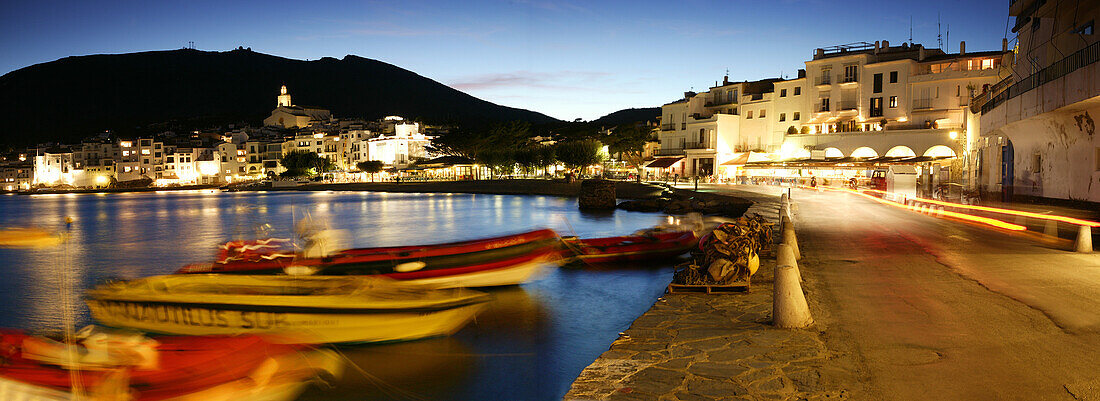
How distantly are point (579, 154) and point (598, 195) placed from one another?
112 ft

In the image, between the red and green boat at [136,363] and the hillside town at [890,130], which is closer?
the red and green boat at [136,363]

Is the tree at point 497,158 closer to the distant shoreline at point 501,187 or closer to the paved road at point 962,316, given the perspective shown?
the distant shoreline at point 501,187

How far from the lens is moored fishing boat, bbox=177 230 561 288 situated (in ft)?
45.2

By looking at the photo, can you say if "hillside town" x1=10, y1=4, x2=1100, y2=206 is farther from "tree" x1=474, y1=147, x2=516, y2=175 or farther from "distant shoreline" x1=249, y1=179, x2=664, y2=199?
"distant shoreline" x1=249, y1=179, x2=664, y2=199

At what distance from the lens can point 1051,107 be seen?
1878cm

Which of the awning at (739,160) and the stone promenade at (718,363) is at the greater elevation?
the awning at (739,160)

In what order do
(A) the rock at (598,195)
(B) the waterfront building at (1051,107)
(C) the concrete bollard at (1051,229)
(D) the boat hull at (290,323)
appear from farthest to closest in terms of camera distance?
(A) the rock at (598,195), (B) the waterfront building at (1051,107), (C) the concrete bollard at (1051,229), (D) the boat hull at (290,323)

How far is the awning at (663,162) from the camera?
2805 inches

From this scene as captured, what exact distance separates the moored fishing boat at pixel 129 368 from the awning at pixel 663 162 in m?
66.6

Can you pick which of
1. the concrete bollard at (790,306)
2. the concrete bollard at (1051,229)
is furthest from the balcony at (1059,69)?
the concrete bollard at (790,306)

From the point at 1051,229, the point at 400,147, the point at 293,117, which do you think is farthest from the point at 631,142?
the point at 293,117

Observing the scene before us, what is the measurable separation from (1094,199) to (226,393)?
82.3ft

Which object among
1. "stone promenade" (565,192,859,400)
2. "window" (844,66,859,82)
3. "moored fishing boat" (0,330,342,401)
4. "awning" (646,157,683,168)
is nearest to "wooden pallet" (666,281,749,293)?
"stone promenade" (565,192,859,400)

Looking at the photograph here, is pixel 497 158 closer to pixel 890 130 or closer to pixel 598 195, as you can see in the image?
pixel 598 195
